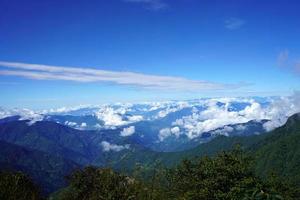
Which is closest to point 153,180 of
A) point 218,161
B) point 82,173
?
point 218,161

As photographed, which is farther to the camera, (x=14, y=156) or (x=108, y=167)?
(x=108, y=167)

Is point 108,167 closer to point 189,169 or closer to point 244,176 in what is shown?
point 244,176

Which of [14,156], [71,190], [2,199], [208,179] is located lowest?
[71,190]

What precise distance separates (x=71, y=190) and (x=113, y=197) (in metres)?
50.2

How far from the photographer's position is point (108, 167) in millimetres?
19766

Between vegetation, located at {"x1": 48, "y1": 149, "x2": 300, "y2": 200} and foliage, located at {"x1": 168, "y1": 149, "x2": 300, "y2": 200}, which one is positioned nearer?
vegetation, located at {"x1": 48, "y1": 149, "x2": 300, "y2": 200}

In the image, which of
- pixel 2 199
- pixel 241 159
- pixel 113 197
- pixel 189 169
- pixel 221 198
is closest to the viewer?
pixel 2 199

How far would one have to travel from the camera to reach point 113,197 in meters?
27.0

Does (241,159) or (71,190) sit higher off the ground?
(241,159)

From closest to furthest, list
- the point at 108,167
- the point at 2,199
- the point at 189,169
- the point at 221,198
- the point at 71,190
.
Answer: the point at 2,199 → the point at 108,167 → the point at 221,198 → the point at 71,190 → the point at 189,169

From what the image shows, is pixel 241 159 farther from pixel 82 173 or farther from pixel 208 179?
pixel 82 173

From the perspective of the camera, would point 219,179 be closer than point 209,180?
Yes

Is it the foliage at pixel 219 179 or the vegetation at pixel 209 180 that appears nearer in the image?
the vegetation at pixel 209 180

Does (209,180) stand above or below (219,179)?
below
